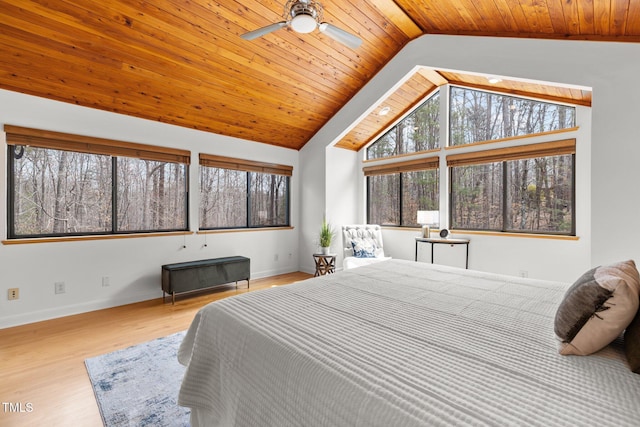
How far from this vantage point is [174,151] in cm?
405

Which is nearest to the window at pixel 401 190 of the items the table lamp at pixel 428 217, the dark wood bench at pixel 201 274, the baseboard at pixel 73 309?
the table lamp at pixel 428 217

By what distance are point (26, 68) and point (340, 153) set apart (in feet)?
13.3

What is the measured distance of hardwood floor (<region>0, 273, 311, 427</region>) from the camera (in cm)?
180

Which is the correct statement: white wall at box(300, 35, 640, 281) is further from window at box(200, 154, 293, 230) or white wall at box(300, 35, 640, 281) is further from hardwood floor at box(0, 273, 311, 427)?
hardwood floor at box(0, 273, 311, 427)

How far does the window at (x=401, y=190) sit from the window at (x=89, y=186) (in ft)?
10.5

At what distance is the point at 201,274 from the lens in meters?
3.93

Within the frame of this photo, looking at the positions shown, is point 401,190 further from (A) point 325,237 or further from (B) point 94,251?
(B) point 94,251

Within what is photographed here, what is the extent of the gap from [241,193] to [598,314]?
4.52 meters

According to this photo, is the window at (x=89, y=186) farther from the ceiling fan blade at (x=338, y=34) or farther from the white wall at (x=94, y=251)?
the ceiling fan blade at (x=338, y=34)

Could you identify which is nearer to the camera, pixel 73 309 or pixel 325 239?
pixel 73 309

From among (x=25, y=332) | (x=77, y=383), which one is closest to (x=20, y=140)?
(x=25, y=332)

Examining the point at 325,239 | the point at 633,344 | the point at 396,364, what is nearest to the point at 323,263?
the point at 325,239

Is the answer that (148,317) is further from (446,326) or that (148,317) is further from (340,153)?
(340,153)

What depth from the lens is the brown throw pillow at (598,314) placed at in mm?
1030
